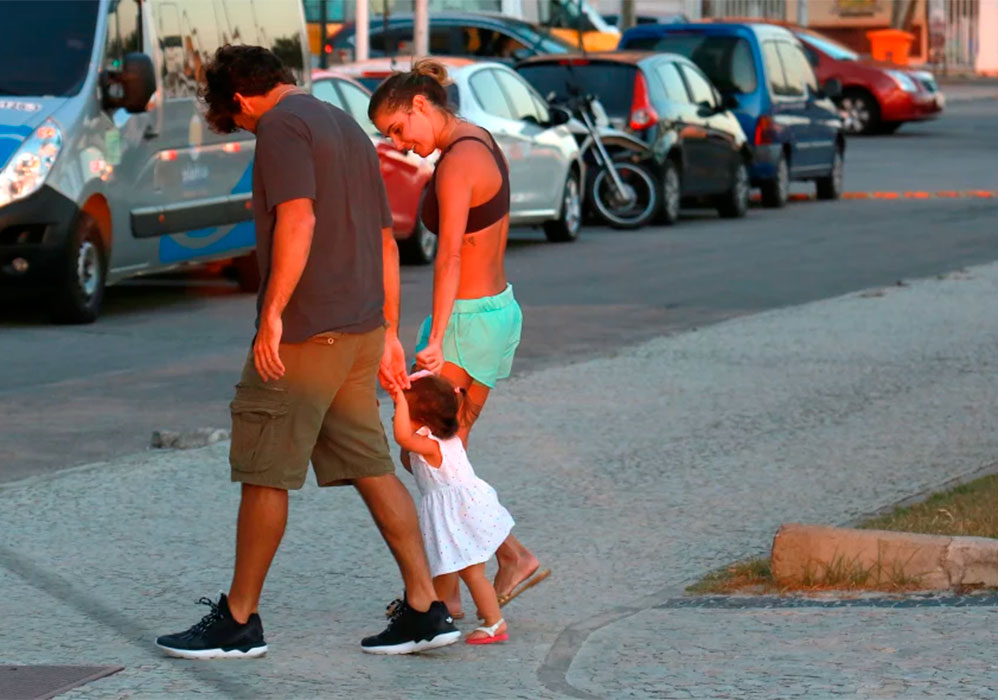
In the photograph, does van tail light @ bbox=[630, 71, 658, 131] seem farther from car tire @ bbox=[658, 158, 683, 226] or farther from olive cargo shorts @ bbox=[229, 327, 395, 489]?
olive cargo shorts @ bbox=[229, 327, 395, 489]

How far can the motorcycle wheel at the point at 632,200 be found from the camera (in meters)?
20.6

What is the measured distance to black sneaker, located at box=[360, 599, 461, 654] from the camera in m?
5.86


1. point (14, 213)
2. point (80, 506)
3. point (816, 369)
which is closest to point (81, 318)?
point (14, 213)

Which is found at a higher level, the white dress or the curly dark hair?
the curly dark hair

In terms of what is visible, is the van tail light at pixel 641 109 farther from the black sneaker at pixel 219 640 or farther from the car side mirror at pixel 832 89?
the black sneaker at pixel 219 640

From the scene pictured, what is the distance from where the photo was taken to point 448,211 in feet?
19.9

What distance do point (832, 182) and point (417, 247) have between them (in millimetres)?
9116

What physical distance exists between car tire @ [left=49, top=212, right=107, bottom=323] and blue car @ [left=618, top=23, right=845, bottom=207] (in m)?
10.5

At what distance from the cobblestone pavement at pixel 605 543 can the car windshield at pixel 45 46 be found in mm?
3891

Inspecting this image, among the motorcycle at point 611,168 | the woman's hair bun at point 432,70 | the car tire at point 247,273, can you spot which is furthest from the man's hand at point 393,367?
the motorcycle at point 611,168

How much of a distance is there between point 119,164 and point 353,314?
782 centimetres

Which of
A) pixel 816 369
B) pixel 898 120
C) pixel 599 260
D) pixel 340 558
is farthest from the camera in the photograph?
pixel 898 120

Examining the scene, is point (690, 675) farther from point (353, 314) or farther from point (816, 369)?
point (816, 369)

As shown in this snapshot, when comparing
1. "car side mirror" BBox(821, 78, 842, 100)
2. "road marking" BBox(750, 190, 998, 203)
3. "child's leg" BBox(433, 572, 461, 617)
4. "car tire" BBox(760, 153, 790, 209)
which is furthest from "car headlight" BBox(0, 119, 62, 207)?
"car side mirror" BBox(821, 78, 842, 100)
